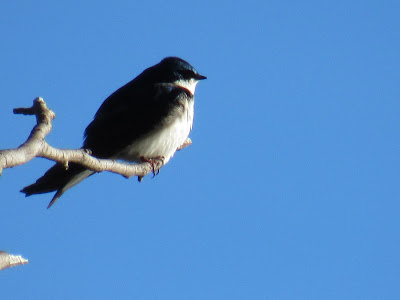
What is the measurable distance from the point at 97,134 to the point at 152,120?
0.54 metres

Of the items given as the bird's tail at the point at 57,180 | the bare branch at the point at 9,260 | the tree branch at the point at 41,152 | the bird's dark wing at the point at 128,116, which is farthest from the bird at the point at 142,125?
the bare branch at the point at 9,260

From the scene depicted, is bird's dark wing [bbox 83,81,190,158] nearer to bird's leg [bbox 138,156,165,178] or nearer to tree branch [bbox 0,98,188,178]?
bird's leg [bbox 138,156,165,178]

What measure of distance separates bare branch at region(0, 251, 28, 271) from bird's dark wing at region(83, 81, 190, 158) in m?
4.12

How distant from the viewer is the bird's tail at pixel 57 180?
5.59 m

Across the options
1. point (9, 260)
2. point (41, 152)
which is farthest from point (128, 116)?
point (9, 260)

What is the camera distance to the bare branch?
2.57m

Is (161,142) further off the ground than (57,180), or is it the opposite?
(161,142)

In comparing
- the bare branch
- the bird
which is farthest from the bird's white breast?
the bare branch

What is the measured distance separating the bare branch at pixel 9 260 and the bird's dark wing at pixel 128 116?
4.12 metres

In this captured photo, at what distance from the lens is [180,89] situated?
7.79 meters

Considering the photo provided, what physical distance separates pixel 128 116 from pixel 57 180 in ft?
4.73

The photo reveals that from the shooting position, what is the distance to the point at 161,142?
7.16 meters

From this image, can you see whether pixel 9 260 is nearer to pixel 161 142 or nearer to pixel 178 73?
pixel 161 142

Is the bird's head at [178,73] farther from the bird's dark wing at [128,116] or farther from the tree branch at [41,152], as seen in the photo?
the tree branch at [41,152]
